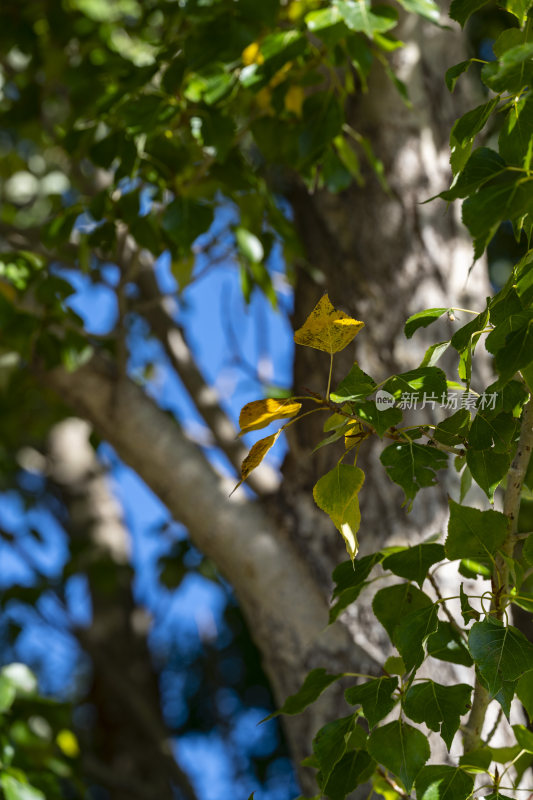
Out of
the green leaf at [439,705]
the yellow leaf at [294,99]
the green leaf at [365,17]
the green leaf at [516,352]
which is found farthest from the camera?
the yellow leaf at [294,99]

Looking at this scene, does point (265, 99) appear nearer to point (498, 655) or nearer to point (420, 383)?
point (420, 383)

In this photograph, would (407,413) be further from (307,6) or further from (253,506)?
(307,6)

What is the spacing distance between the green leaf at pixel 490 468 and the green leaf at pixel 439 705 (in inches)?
6.4

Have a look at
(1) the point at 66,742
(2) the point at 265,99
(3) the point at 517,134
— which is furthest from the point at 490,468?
(1) the point at 66,742

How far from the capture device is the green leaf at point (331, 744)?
66cm

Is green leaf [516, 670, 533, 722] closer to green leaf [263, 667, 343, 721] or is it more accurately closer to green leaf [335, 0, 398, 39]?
green leaf [263, 667, 343, 721]

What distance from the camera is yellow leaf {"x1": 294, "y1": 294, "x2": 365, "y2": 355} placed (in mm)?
614

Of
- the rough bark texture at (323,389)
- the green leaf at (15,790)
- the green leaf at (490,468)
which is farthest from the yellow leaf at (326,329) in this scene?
the green leaf at (15,790)

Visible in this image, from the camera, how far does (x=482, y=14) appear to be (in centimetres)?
235

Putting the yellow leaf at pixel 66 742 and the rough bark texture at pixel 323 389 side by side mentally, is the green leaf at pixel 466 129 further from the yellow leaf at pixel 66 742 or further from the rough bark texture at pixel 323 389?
the yellow leaf at pixel 66 742

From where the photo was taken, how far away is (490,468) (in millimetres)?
610

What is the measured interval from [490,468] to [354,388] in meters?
0.12

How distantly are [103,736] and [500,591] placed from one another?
94.8 inches

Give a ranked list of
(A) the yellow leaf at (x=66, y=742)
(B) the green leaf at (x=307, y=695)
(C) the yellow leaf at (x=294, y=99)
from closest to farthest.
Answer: (B) the green leaf at (x=307, y=695) → (C) the yellow leaf at (x=294, y=99) → (A) the yellow leaf at (x=66, y=742)
